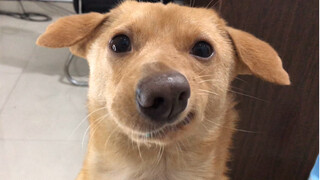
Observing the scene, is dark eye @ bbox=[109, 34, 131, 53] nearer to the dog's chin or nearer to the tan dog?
the tan dog

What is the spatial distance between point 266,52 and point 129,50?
35 centimetres

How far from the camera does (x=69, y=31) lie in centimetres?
89

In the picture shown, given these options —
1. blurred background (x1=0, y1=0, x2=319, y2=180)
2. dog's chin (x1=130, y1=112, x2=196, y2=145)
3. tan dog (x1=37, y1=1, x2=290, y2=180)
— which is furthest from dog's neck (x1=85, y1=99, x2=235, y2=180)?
blurred background (x1=0, y1=0, x2=319, y2=180)

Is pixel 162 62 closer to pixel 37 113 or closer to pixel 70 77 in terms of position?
pixel 37 113

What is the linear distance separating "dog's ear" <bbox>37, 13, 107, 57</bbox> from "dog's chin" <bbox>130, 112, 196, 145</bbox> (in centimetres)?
30

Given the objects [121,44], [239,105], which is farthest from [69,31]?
[239,105]

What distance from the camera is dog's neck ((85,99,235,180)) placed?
90cm

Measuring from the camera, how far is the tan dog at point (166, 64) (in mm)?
792

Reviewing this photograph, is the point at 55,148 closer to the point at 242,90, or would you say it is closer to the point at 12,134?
the point at 12,134

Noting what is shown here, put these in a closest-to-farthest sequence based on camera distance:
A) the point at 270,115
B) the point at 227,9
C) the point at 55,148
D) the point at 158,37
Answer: the point at 158,37 → the point at 227,9 → the point at 270,115 → the point at 55,148

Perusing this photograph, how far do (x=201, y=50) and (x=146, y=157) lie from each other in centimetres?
30

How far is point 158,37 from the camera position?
2.79 ft

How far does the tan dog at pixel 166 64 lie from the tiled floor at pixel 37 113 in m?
0.78

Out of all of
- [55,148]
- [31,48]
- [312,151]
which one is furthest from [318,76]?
[31,48]
